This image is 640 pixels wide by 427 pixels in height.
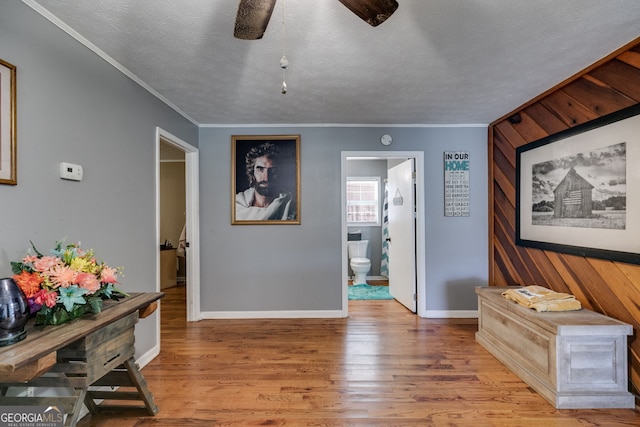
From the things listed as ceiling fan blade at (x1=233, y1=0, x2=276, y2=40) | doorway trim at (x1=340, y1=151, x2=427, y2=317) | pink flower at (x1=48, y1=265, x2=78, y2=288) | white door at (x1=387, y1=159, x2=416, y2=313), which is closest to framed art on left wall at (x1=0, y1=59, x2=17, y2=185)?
pink flower at (x1=48, y1=265, x2=78, y2=288)

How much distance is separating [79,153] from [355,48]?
1.88 meters

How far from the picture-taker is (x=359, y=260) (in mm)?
5090

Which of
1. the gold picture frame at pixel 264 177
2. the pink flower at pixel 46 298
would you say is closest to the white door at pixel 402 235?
the gold picture frame at pixel 264 177

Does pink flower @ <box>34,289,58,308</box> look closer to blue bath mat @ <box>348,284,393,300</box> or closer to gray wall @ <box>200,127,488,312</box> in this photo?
gray wall @ <box>200,127,488,312</box>

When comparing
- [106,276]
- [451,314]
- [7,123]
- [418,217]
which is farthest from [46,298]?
[451,314]

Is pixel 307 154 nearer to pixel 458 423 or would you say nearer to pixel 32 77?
pixel 32 77

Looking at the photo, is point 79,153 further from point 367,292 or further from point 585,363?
point 367,292

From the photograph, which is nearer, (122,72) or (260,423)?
(260,423)

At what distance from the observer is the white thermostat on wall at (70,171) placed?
5.65ft

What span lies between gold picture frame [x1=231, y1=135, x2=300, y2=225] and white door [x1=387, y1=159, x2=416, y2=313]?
1.42 meters

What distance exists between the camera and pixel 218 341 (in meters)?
2.94

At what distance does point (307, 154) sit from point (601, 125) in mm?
2610

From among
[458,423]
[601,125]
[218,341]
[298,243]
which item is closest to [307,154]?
[298,243]

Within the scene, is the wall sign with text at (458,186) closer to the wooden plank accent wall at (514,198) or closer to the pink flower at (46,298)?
the wooden plank accent wall at (514,198)
